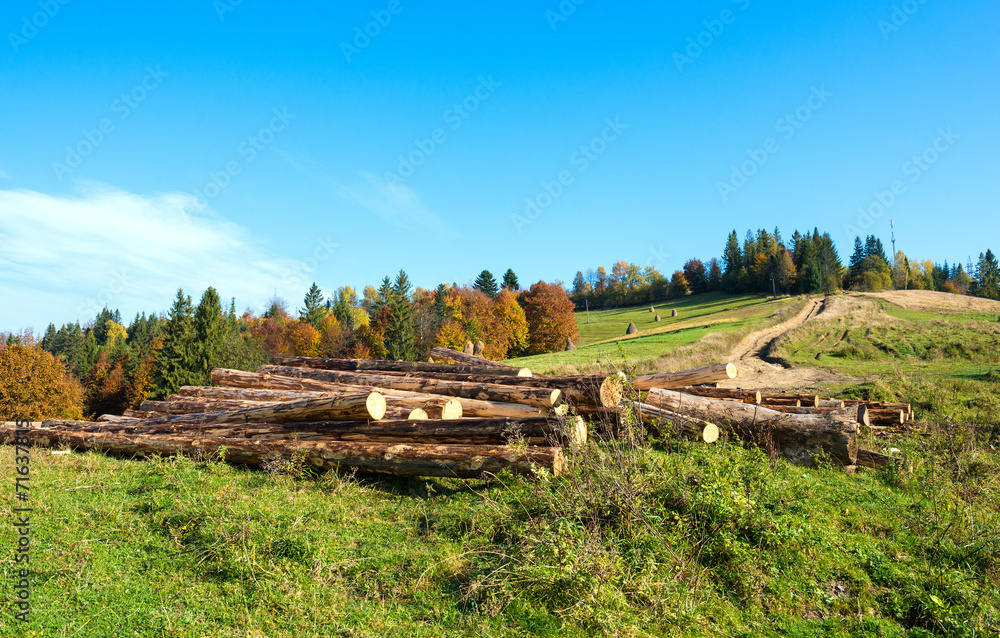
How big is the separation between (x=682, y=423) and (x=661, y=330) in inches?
1676

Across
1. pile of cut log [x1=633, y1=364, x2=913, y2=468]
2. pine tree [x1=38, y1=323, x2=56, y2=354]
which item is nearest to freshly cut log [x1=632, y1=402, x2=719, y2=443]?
pile of cut log [x1=633, y1=364, x2=913, y2=468]

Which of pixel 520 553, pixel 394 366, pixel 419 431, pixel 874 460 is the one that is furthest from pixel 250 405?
pixel 874 460

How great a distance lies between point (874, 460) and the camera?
830 centimetres

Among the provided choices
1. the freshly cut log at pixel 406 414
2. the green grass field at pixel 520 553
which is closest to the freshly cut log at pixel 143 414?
the green grass field at pixel 520 553

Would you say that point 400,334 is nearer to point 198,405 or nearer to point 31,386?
point 31,386

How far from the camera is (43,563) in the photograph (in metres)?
4.25

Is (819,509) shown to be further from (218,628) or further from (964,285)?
(964,285)

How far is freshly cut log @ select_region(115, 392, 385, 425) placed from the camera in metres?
7.37

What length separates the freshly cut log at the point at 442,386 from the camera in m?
8.43

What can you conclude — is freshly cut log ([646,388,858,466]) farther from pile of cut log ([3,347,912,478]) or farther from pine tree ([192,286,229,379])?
pine tree ([192,286,229,379])

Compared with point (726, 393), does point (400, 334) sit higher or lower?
higher

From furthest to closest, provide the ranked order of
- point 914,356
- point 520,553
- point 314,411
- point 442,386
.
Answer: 1. point 914,356
2. point 442,386
3. point 314,411
4. point 520,553

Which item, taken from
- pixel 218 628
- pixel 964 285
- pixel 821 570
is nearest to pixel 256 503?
pixel 218 628

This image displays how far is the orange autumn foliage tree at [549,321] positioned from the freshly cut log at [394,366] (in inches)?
1662
